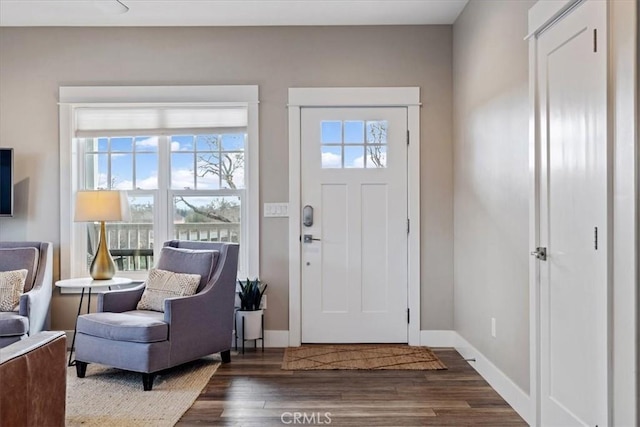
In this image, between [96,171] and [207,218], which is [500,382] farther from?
[96,171]

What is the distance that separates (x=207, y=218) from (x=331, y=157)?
117 cm

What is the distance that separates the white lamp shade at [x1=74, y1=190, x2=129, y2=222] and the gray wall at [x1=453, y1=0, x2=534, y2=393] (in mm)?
2612

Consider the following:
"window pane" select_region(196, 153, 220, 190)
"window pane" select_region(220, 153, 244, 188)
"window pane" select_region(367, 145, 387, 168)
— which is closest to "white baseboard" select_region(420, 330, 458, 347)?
"window pane" select_region(367, 145, 387, 168)

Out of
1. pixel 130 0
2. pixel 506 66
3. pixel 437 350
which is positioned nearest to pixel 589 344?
pixel 506 66

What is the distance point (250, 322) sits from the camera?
382cm

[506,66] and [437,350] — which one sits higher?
[506,66]

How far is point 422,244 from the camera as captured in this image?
4.02 m

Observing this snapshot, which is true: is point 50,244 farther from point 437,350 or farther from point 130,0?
point 437,350

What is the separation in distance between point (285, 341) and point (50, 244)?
6.63ft

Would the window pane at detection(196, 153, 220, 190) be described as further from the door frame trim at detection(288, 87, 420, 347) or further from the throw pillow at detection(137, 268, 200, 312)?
the throw pillow at detection(137, 268, 200, 312)

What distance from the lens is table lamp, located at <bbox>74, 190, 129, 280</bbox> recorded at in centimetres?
358

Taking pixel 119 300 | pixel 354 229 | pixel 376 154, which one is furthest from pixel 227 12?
Answer: pixel 119 300

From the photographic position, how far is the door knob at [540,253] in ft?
7.74

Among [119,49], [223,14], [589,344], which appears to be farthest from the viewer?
[119,49]
